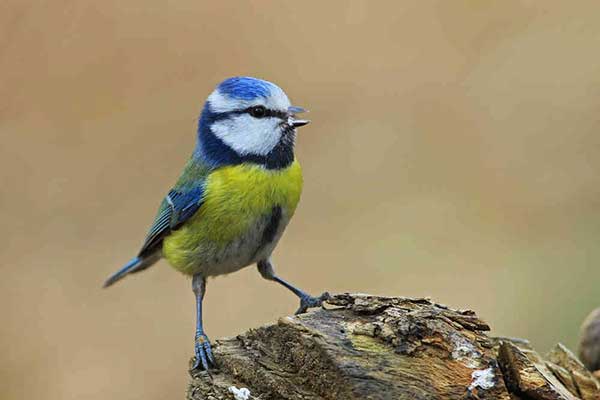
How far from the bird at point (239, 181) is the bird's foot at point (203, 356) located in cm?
47

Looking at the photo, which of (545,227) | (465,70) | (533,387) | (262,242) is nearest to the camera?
(533,387)

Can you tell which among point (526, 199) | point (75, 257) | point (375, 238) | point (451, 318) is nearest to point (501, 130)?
point (526, 199)

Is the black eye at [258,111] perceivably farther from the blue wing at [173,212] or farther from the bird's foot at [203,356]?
the bird's foot at [203,356]

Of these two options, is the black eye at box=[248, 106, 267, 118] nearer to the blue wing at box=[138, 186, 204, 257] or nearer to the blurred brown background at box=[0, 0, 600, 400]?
the blue wing at box=[138, 186, 204, 257]

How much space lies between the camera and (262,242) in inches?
141

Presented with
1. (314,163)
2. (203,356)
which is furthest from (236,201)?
(314,163)

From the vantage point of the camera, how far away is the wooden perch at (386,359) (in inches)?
89.6

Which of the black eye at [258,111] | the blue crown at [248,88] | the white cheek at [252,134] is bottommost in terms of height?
the white cheek at [252,134]

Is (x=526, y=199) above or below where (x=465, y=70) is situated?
below

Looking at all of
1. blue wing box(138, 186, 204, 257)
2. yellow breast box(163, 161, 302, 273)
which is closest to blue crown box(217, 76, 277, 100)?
yellow breast box(163, 161, 302, 273)

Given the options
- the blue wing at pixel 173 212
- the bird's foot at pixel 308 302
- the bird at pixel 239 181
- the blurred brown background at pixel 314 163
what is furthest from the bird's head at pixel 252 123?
the blurred brown background at pixel 314 163

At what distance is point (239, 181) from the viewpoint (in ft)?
11.5

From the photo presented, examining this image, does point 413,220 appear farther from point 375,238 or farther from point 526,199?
point 526,199

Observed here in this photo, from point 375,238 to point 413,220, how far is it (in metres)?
0.30
